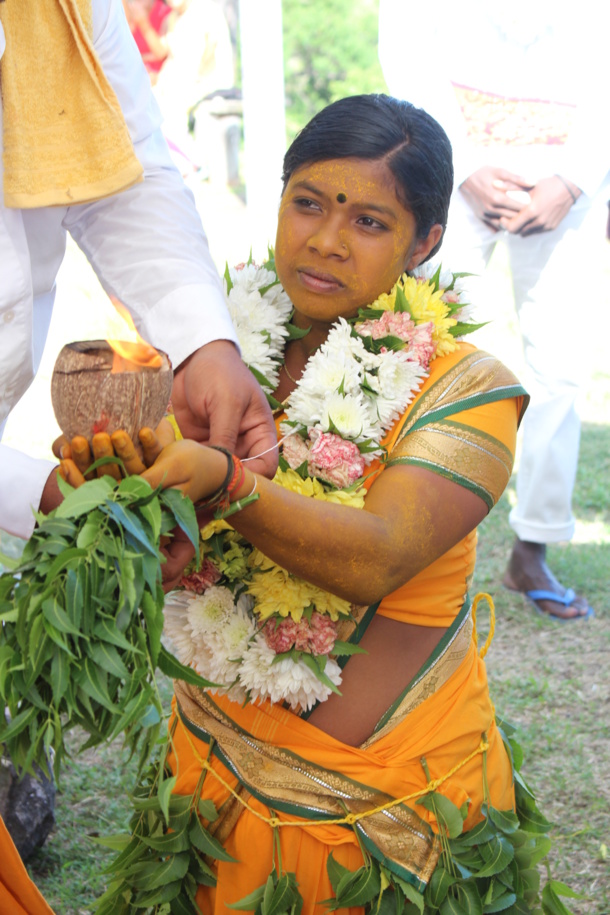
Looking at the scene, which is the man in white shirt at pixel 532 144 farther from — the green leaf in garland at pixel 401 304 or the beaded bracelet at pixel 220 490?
the beaded bracelet at pixel 220 490

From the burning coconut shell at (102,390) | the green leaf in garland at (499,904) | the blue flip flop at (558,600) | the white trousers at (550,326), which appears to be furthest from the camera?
the blue flip flop at (558,600)

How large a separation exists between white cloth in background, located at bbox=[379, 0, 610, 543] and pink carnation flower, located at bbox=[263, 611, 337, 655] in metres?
3.00

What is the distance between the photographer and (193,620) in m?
2.23

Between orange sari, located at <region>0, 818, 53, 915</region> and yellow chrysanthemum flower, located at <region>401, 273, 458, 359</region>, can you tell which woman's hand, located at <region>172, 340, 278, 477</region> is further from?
orange sari, located at <region>0, 818, 53, 915</region>

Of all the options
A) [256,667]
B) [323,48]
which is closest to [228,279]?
[256,667]

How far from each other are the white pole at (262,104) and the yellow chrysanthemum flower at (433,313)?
4554mm

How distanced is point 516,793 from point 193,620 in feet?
3.07

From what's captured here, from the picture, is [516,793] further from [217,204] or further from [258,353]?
[217,204]

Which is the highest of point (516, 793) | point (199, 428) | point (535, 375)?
point (199, 428)

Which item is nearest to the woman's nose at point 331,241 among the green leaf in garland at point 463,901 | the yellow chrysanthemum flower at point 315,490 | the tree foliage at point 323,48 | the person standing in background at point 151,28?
the yellow chrysanthemum flower at point 315,490

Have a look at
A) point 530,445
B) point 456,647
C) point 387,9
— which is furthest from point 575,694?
point 387,9

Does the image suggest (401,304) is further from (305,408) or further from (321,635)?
(321,635)

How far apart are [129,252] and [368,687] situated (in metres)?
1.13

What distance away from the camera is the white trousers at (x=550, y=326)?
4.91 m
